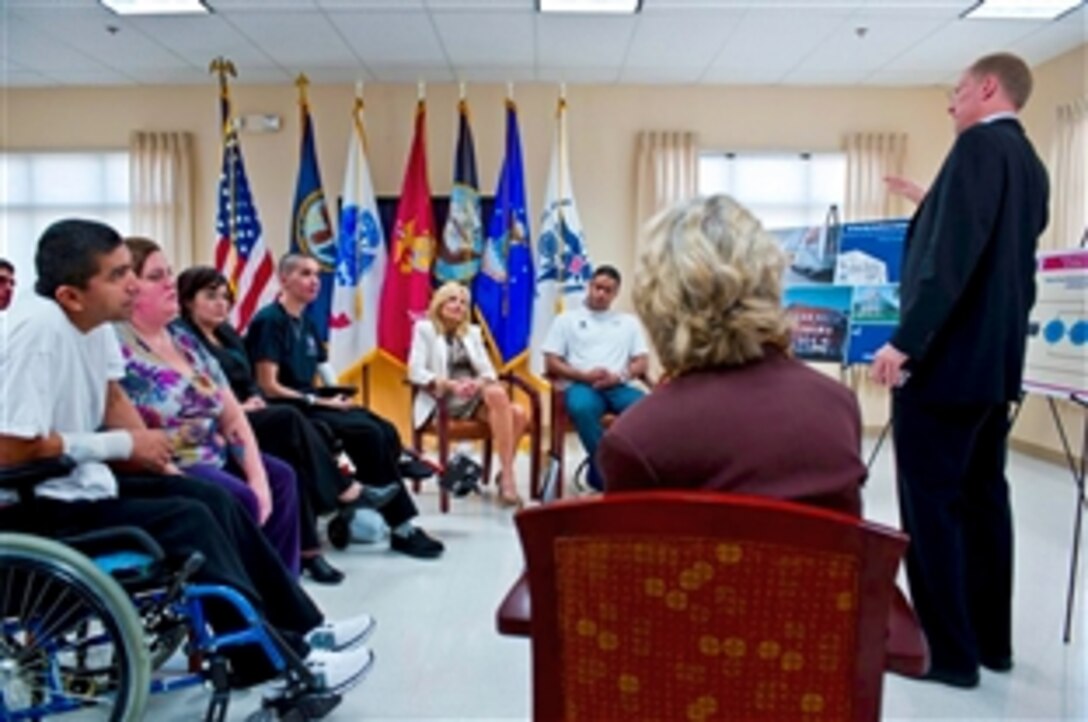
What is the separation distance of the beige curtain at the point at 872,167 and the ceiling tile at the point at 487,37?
251 centimetres

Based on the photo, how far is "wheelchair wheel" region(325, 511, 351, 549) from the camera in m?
3.10

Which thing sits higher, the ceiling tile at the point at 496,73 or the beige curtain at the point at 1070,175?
the ceiling tile at the point at 496,73

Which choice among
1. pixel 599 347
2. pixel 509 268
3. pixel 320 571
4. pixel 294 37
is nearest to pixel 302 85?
pixel 294 37

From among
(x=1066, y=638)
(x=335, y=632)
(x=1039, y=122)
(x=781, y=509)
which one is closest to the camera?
(x=781, y=509)

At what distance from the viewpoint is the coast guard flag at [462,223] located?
5305 millimetres

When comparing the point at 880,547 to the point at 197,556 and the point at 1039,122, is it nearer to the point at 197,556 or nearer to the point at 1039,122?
the point at 197,556

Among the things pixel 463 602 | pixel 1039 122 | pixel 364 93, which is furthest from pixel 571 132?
pixel 463 602

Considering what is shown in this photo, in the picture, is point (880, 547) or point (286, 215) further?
point (286, 215)

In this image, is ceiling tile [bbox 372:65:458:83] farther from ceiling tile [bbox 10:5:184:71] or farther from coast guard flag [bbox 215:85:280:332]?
ceiling tile [bbox 10:5:184:71]

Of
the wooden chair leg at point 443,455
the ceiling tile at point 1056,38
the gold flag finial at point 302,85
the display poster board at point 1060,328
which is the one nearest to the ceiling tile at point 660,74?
the ceiling tile at point 1056,38

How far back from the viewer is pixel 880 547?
29.4 inches

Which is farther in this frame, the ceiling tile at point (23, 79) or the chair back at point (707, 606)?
the ceiling tile at point (23, 79)

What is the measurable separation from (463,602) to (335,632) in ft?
2.12

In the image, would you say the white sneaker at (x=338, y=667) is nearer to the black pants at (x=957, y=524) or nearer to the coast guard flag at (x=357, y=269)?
the black pants at (x=957, y=524)
